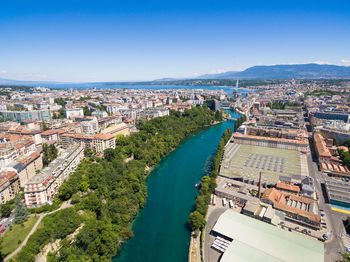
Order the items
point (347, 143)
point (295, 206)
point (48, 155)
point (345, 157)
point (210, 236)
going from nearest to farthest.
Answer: point (210, 236) → point (295, 206) → point (48, 155) → point (345, 157) → point (347, 143)

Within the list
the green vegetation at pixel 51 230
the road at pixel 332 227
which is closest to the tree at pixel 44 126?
the green vegetation at pixel 51 230

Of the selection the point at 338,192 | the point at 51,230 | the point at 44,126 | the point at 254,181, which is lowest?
the point at 338,192

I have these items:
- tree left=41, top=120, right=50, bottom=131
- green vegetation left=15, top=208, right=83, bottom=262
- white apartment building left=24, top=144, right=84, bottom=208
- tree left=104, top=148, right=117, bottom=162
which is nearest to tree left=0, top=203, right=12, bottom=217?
white apartment building left=24, top=144, right=84, bottom=208

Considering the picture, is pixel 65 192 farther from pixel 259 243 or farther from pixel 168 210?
pixel 259 243

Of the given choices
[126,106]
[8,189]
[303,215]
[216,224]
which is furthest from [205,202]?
[126,106]

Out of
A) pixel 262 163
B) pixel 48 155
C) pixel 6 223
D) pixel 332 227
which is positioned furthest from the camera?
pixel 262 163

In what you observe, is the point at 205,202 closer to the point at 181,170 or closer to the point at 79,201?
the point at 181,170

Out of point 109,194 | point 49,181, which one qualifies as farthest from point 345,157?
point 49,181
